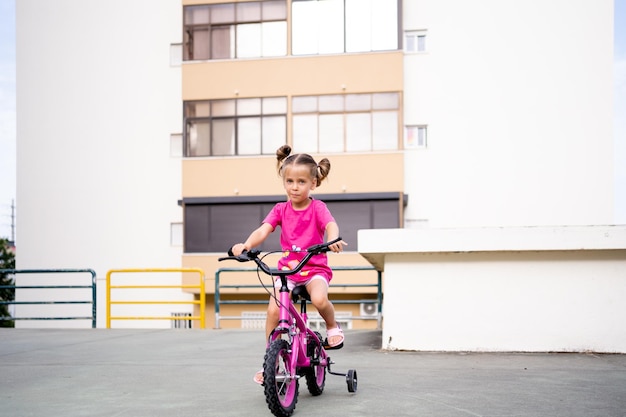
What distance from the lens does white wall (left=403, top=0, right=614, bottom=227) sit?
26312 millimetres

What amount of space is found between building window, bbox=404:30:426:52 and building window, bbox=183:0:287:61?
401 cm

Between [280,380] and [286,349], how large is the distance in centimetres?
20

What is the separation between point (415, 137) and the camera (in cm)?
2733

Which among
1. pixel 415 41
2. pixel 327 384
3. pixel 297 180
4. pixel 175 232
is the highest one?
pixel 415 41

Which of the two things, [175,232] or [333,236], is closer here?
[333,236]

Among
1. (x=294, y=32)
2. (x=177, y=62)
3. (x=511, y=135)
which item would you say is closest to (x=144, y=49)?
(x=177, y=62)

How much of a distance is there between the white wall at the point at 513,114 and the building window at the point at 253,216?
124cm

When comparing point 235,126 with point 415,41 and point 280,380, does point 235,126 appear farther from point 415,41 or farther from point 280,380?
point 280,380

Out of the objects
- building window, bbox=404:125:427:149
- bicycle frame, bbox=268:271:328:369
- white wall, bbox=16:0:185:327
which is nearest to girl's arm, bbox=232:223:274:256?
bicycle frame, bbox=268:271:328:369

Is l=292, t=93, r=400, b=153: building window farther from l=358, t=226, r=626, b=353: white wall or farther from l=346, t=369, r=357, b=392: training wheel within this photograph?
l=346, t=369, r=357, b=392: training wheel

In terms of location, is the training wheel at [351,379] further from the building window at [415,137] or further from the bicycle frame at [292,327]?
the building window at [415,137]

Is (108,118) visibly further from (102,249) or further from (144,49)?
(102,249)

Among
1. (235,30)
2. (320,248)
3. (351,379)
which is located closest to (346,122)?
(235,30)

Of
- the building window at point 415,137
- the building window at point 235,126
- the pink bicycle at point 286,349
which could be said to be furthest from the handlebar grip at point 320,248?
the building window at point 415,137
